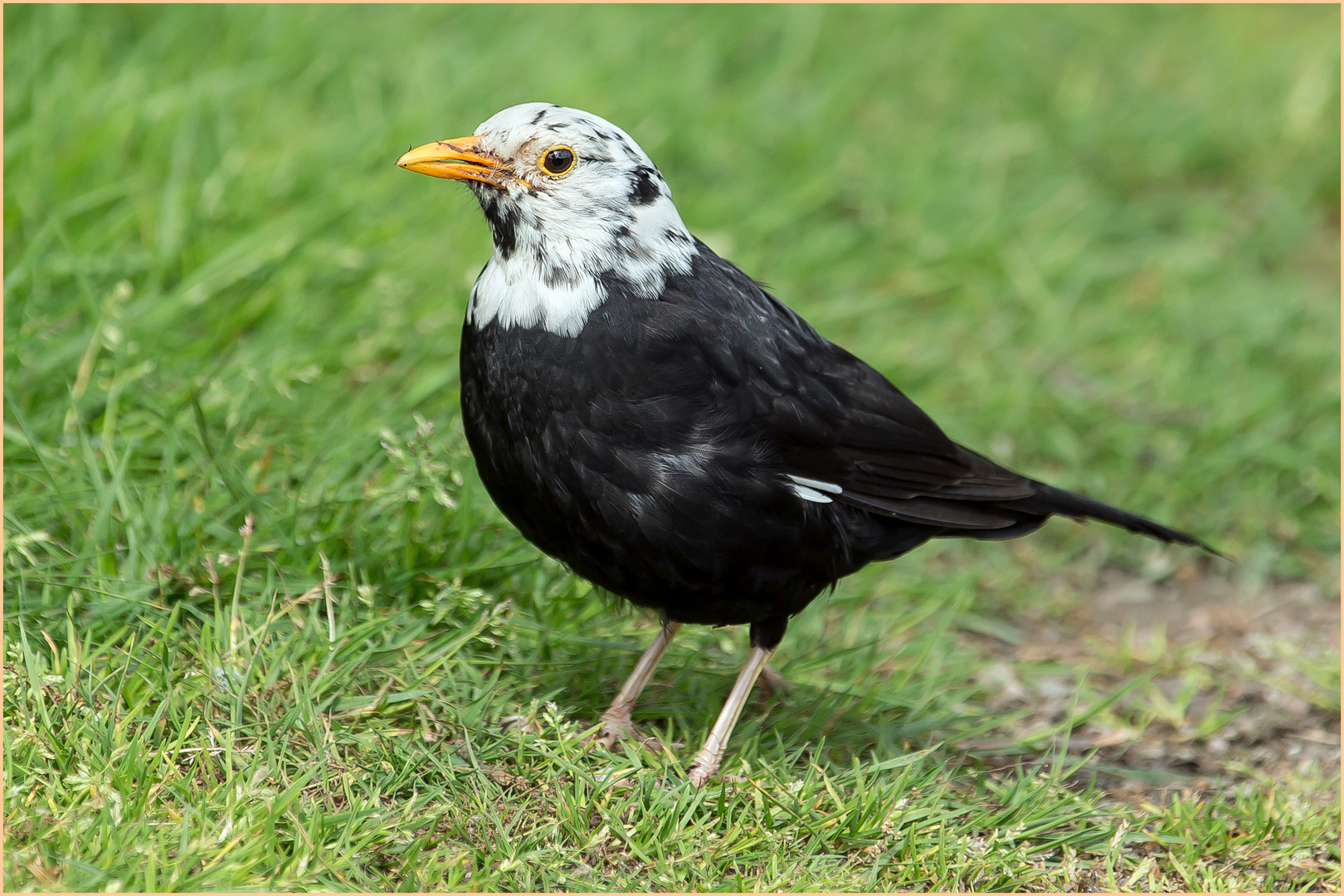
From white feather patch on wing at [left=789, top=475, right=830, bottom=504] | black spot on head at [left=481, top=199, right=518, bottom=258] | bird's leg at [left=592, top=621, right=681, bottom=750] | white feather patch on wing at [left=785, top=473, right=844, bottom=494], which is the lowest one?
bird's leg at [left=592, top=621, right=681, bottom=750]

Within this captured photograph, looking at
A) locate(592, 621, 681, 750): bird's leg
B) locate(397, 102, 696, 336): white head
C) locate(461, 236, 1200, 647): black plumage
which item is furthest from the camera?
locate(592, 621, 681, 750): bird's leg

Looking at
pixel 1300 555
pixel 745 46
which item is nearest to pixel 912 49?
pixel 745 46

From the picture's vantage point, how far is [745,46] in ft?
23.8

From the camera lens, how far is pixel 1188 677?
178 inches

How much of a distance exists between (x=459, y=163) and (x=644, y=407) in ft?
2.62

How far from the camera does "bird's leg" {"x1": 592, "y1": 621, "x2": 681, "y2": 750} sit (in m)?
3.55

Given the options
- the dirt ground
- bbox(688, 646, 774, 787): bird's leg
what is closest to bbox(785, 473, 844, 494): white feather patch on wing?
bbox(688, 646, 774, 787): bird's leg

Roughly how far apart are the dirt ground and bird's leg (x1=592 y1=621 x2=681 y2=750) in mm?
995

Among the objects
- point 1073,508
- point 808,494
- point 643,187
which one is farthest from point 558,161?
point 1073,508

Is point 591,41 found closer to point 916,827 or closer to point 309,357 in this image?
point 309,357

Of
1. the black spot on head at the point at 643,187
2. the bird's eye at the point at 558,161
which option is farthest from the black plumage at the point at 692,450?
the bird's eye at the point at 558,161

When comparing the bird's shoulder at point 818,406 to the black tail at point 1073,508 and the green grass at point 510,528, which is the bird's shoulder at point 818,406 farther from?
the green grass at point 510,528

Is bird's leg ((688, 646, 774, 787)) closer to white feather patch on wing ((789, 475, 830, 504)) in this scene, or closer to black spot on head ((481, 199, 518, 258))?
white feather patch on wing ((789, 475, 830, 504))

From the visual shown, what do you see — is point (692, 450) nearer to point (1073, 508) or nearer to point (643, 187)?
point (643, 187)
